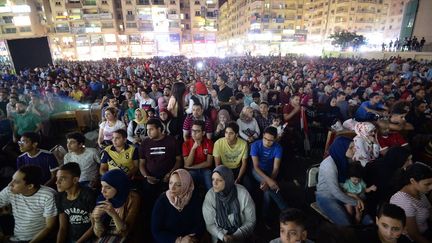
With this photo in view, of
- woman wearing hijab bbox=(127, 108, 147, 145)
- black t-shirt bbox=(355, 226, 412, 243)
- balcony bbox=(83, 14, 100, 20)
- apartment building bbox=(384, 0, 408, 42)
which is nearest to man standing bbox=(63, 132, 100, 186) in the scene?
woman wearing hijab bbox=(127, 108, 147, 145)

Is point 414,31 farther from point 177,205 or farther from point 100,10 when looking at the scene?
point 100,10

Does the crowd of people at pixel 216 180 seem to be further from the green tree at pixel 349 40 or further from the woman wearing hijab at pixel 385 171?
the green tree at pixel 349 40

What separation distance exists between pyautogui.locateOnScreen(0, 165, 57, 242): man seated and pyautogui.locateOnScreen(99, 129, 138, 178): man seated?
3.19 ft

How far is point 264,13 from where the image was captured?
6956 centimetres

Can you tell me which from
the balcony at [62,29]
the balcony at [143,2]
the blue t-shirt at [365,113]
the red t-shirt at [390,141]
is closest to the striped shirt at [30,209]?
the red t-shirt at [390,141]

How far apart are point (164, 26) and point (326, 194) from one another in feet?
214

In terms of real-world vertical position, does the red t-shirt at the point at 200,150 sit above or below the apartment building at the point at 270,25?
below

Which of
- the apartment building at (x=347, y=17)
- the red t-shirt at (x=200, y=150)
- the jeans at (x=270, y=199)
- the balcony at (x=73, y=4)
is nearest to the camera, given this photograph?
the jeans at (x=270, y=199)

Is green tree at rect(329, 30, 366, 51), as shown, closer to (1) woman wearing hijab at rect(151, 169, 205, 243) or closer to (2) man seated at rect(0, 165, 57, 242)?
(1) woman wearing hijab at rect(151, 169, 205, 243)

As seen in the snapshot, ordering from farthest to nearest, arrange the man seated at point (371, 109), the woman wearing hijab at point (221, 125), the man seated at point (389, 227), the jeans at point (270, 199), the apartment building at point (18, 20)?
the apartment building at point (18, 20) → the man seated at point (371, 109) → the woman wearing hijab at point (221, 125) → the jeans at point (270, 199) → the man seated at point (389, 227)

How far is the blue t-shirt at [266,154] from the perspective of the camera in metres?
3.87

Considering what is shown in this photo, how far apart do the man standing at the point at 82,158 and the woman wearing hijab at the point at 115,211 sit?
1.31m

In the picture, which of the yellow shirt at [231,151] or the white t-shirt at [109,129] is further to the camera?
the white t-shirt at [109,129]

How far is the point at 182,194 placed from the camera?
8.59ft
